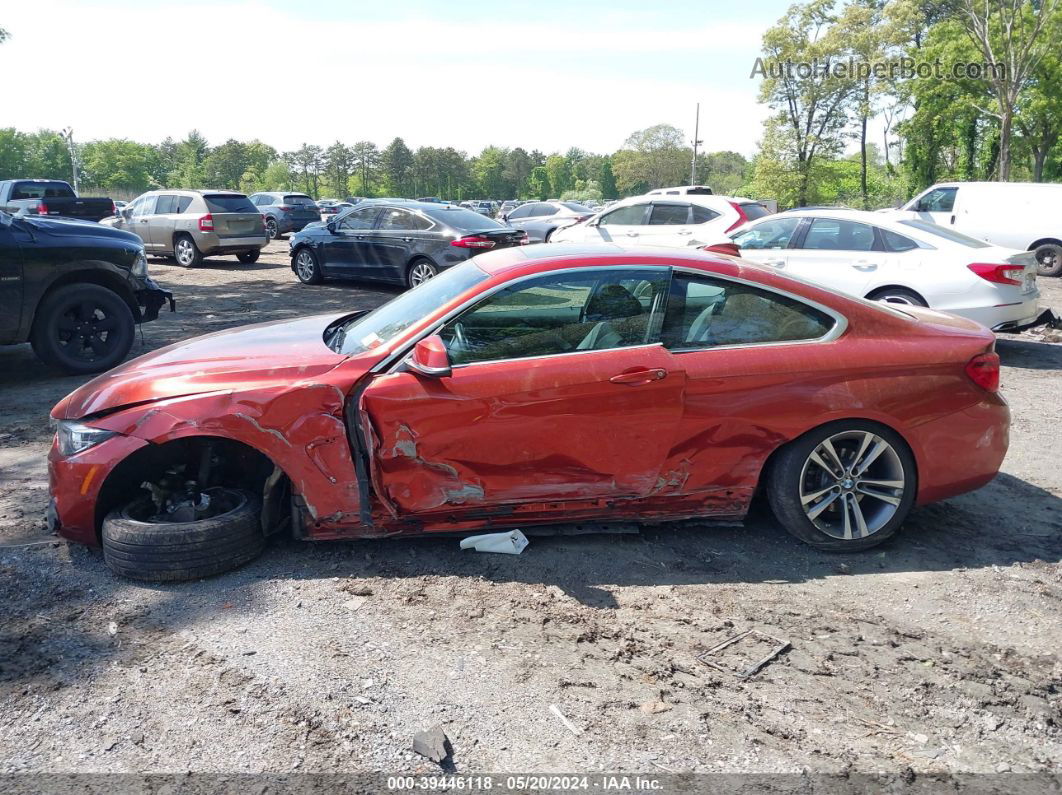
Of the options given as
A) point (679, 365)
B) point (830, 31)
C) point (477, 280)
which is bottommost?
point (679, 365)

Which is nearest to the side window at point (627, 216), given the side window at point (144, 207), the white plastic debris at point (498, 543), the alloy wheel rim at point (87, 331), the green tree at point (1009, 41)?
the alloy wheel rim at point (87, 331)

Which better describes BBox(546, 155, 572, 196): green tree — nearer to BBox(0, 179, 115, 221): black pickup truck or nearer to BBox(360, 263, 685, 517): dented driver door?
BBox(0, 179, 115, 221): black pickup truck

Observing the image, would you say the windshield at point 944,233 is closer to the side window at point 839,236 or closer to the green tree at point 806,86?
the side window at point 839,236

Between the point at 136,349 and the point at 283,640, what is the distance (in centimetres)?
717

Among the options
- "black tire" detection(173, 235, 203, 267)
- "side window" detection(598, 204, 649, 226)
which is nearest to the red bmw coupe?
"side window" detection(598, 204, 649, 226)

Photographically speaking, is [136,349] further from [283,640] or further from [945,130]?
[945,130]

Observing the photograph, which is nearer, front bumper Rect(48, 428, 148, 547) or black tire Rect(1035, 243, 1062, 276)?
front bumper Rect(48, 428, 148, 547)

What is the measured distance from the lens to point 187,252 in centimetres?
1850

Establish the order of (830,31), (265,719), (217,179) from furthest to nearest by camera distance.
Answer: (217,179) → (830,31) → (265,719)

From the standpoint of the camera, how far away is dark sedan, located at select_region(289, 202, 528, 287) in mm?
13562

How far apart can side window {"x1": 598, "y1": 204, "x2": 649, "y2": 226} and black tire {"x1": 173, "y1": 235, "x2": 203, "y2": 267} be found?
933 cm

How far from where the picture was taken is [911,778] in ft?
8.53

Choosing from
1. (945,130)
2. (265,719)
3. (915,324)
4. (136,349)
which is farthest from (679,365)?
(945,130)

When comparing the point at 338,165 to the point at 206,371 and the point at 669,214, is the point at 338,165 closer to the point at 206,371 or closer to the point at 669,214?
the point at 669,214
